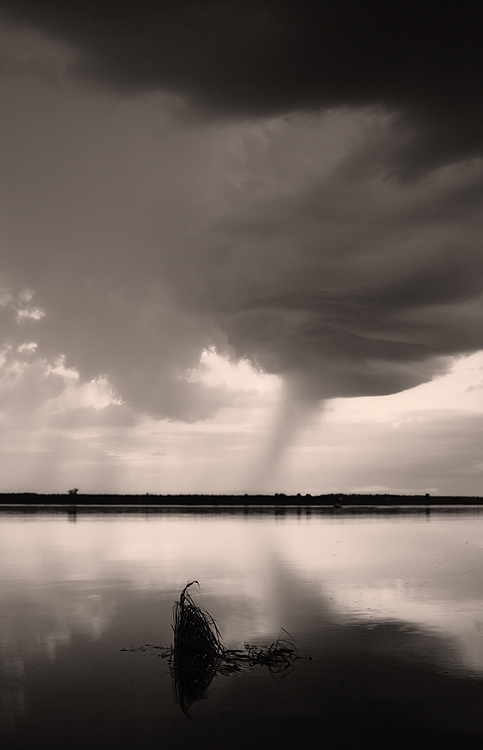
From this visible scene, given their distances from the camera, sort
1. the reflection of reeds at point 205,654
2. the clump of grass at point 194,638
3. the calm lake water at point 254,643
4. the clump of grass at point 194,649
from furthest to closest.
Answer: the clump of grass at point 194,638 < the reflection of reeds at point 205,654 < the clump of grass at point 194,649 < the calm lake water at point 254,643

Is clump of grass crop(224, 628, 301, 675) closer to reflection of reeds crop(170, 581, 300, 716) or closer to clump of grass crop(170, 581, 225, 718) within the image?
reflection of reeds crop(170, 581, 300, 716)

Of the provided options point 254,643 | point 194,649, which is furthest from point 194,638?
point 254,643

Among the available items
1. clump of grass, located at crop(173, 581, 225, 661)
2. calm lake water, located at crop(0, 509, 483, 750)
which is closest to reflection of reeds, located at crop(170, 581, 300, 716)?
clump of grass, located at crop(173, 581, 225, 661)

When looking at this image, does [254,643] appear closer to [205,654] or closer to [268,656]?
[268,656]

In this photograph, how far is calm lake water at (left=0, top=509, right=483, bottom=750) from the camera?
513 inches

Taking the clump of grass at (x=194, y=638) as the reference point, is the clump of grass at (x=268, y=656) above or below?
below

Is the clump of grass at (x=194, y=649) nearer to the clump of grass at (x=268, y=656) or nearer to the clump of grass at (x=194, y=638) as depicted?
the clump of grass at (x=194, y=638)

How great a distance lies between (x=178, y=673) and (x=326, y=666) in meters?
3.75

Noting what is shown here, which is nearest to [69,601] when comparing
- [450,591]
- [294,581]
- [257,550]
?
[294,581]

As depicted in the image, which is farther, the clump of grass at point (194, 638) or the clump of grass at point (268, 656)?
the clump of grass at point (194, 638)

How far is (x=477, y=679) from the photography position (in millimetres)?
16375

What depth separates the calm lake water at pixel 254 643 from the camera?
13.0 m

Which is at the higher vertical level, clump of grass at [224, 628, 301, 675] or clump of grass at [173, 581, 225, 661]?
clump of grass at [173, 581, 225, 661]

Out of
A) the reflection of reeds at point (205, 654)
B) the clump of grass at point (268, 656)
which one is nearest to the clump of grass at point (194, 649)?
→ the reflection of reeds at point (205, 654)
